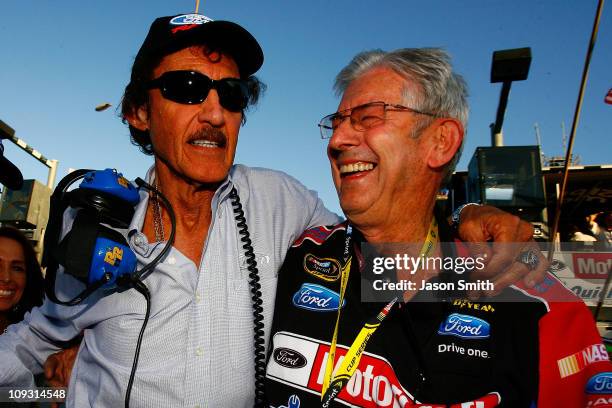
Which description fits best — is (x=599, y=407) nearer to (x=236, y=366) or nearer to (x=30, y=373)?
(x=236, y=366)

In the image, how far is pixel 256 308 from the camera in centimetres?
242

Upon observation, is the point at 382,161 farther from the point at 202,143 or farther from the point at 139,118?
the point at 139,118

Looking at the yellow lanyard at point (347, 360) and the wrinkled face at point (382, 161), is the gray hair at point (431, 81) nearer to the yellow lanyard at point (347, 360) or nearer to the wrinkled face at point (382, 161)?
the wrinkled face at point (382, 161)

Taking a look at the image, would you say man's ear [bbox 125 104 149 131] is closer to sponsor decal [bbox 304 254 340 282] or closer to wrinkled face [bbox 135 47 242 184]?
wrinkled face [bbox 135 47 242 184]


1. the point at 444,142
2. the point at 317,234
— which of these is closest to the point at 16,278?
the point at 317,234

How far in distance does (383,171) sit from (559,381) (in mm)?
1350

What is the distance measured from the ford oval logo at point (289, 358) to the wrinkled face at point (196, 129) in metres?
1.10

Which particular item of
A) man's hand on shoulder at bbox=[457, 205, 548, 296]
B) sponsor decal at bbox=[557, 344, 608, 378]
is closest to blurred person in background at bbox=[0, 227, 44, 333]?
man's hand on shoulder at bbox=[457, 205, 548, 296]

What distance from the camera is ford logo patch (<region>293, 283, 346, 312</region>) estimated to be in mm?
2408

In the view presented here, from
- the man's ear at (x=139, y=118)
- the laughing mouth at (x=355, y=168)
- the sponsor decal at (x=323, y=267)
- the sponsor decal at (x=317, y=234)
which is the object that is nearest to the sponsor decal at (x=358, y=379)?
the sponsor decal at (x=323, y=267)

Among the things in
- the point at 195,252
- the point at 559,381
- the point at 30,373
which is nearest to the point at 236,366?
the point at 195,252

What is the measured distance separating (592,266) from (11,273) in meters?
11.0

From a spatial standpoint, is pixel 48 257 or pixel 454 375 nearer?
pixel 454 375

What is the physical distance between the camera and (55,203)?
2238 millimetres
